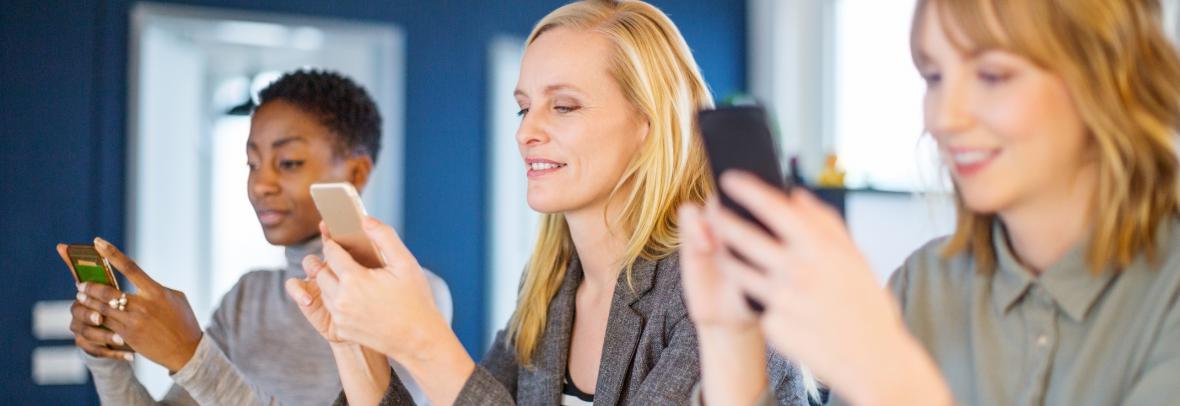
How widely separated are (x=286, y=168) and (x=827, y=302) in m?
1.40

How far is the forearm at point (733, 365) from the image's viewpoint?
2.51 feet

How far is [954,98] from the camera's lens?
0.74 meters

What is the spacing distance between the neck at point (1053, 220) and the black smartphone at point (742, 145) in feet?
0.88

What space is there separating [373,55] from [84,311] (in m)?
2.50

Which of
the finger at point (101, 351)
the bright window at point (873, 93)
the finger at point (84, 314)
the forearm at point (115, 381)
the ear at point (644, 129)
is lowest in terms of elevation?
the forearm at point (115, 381)

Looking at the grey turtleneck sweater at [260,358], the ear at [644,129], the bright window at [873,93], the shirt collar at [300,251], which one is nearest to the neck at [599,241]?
the ear at [644,129]

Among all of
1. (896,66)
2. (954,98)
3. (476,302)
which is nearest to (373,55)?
(476,302)

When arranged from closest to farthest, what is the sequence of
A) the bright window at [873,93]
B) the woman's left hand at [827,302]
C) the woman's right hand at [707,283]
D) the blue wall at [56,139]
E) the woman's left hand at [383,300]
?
1. the woman's left hand at [827,302]
2. the woman's right hand at [707,283]
3. the woman's left hand at [383,300]
4. the blue wall at [56,139]
5. the bright window at [873,93]

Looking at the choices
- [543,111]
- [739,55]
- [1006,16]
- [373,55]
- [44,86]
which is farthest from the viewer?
[739,55]

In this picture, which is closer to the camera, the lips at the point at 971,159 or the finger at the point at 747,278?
the finger at the point at 747,278

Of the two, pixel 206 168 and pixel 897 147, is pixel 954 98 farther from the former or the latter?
pixel 897 147

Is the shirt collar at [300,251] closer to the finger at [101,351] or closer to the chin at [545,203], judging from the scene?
the finger at [101,351]

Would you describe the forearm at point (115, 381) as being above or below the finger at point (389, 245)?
below

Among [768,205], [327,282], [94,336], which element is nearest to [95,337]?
[94,336]
